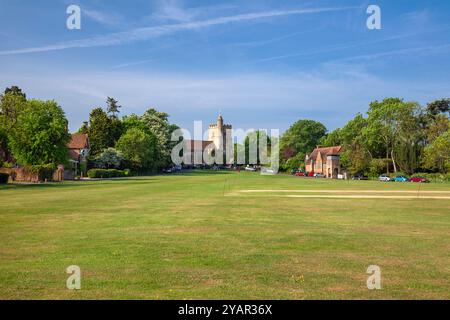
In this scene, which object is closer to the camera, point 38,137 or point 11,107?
point 38,137

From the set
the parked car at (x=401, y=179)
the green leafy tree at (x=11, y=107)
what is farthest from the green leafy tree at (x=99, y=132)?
the parked car at (x=401, y=179)

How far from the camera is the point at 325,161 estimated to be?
132500 millimetres

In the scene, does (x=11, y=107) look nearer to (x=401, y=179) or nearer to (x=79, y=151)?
(x=79, y=151)

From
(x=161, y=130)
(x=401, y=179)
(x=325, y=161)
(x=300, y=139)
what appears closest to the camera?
(x=401, y=179)

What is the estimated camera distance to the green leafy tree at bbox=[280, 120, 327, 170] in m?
153

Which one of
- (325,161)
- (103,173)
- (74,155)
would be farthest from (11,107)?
(325,161)

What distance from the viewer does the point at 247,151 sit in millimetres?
184750

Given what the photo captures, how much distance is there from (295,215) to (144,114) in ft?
373

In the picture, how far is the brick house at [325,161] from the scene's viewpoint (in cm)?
12688

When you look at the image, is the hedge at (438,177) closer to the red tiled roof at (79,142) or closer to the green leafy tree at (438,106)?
the green leafy tree at (438,106)

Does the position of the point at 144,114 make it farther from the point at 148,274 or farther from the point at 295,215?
the point at 148,274

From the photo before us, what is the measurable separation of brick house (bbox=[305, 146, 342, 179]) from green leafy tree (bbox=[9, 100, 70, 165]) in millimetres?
76106

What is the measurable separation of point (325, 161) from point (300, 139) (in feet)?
84.3

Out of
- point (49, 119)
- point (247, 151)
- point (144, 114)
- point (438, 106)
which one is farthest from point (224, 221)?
point (247, 151)
